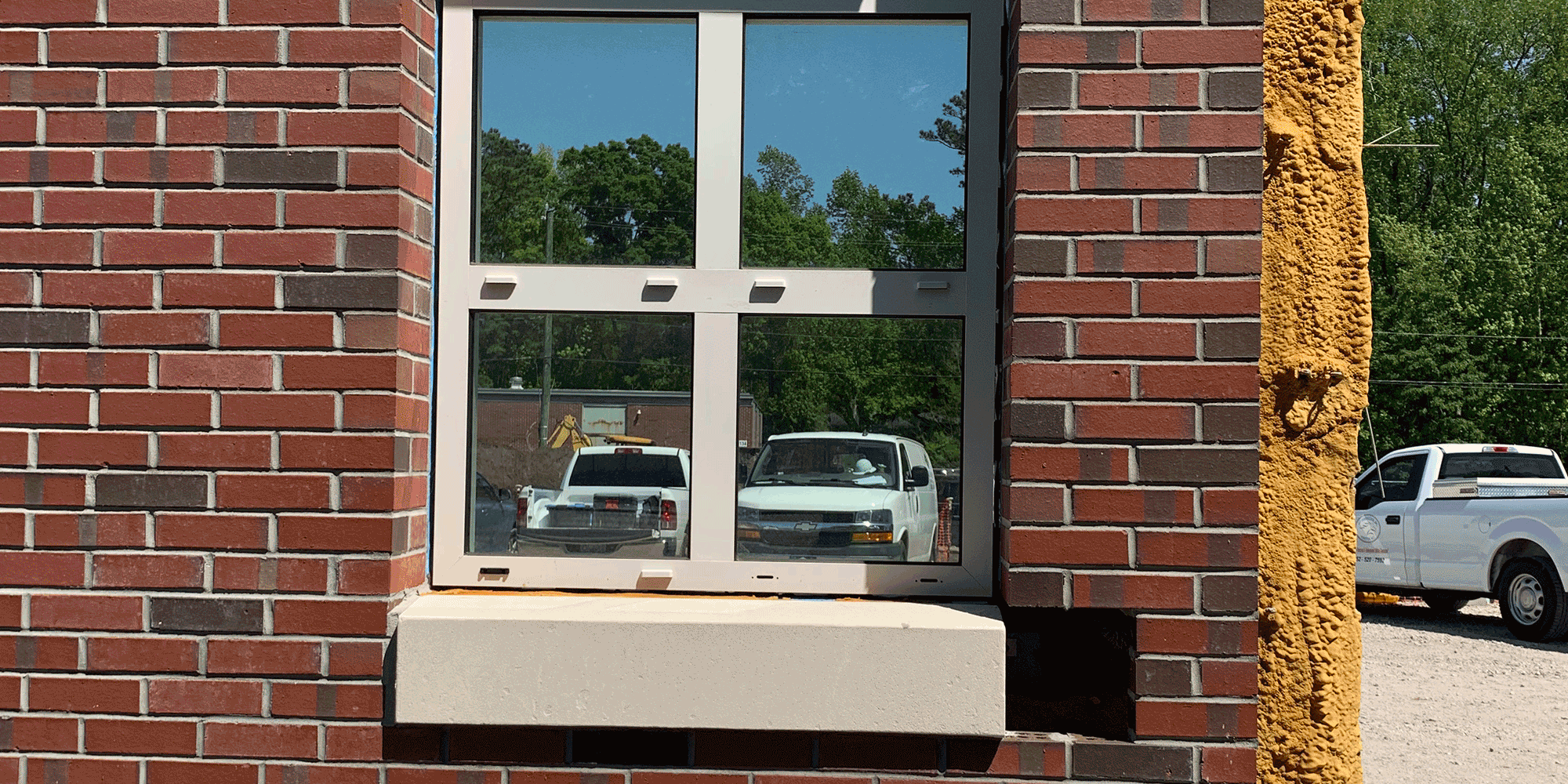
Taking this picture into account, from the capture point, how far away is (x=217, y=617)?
2387 millimetres

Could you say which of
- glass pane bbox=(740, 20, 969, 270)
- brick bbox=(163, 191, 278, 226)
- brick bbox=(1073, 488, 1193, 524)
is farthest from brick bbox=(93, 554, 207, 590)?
brick bbox=(1073, 488, 1193, 524)

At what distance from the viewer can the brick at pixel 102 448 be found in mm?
2395

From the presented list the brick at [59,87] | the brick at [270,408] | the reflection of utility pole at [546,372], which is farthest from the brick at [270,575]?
the brick at [59,87]

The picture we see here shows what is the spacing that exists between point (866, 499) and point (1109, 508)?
0.52 meters

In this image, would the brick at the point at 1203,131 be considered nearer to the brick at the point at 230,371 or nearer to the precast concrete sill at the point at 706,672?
the precast concrete sill at the point at 706,672

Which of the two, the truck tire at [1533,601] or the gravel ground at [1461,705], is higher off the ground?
the truck tire at [1533,601]

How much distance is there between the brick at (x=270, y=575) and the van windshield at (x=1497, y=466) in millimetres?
11671

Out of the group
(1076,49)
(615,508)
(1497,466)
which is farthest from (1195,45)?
(1497,466)

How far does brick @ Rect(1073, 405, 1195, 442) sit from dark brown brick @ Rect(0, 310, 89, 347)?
2.04 meters

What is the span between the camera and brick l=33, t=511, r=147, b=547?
2.40 m

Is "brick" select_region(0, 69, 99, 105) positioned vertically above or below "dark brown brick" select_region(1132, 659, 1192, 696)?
above

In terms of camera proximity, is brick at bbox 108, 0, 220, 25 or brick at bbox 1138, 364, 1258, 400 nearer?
brick at bbox 1138, 364, 1258, 400

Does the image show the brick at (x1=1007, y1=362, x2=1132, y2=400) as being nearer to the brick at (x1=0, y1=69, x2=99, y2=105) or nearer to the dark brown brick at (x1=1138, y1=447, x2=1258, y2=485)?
the dark brown brick at (x1=1138, y1=447, x2=1258, y2=485)

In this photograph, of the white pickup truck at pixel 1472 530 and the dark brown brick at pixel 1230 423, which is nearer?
the dark brown brick at pixel 1230 423
